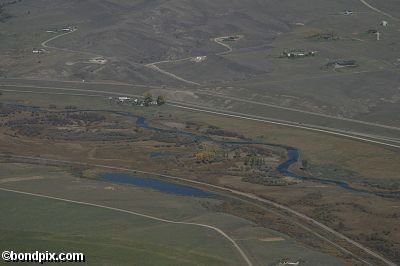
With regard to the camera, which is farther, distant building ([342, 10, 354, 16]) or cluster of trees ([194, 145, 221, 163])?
distant building ([342, 10, 354, 16])

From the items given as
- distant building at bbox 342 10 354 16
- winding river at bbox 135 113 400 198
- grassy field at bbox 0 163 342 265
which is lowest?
winding river at bbox 135 113 400 198

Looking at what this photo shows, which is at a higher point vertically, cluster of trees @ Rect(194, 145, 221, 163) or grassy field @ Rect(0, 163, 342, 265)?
grassy field @ Rect(0, 163, 342, 265)

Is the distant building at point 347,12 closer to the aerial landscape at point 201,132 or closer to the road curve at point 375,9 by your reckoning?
the aerial landscape at point 201,132

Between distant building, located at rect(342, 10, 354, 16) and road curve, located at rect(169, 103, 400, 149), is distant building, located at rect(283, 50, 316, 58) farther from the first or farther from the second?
distant building, located at rect(342, 10, 354, 16)

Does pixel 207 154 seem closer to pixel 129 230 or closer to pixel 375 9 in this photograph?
pixel 129 230

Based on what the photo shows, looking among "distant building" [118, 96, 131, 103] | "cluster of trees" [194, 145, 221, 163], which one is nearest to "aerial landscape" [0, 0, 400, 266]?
"cluster of trees" [194, 145, 221, 163]

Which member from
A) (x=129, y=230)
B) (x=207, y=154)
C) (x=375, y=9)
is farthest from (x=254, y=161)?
(x=375, y=9)

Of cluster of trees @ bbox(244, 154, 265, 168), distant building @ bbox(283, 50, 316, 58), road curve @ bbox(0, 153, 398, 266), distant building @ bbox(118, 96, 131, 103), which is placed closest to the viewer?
road curve @ bbox(0, 153, 398, 266)

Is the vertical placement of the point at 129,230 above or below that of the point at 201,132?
above

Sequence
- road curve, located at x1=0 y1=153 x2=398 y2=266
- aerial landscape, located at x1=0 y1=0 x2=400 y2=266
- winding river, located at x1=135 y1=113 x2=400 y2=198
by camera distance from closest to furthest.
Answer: road curve, located at x1=0 y1=153 x2=398 y2=266 → aerial landscape, located at x1=0 y1=0 x2=400 y2=266 → winding river, located at x1=135 y1=113 x2=400 y2=198

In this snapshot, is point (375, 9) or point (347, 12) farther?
point (375, 9)
